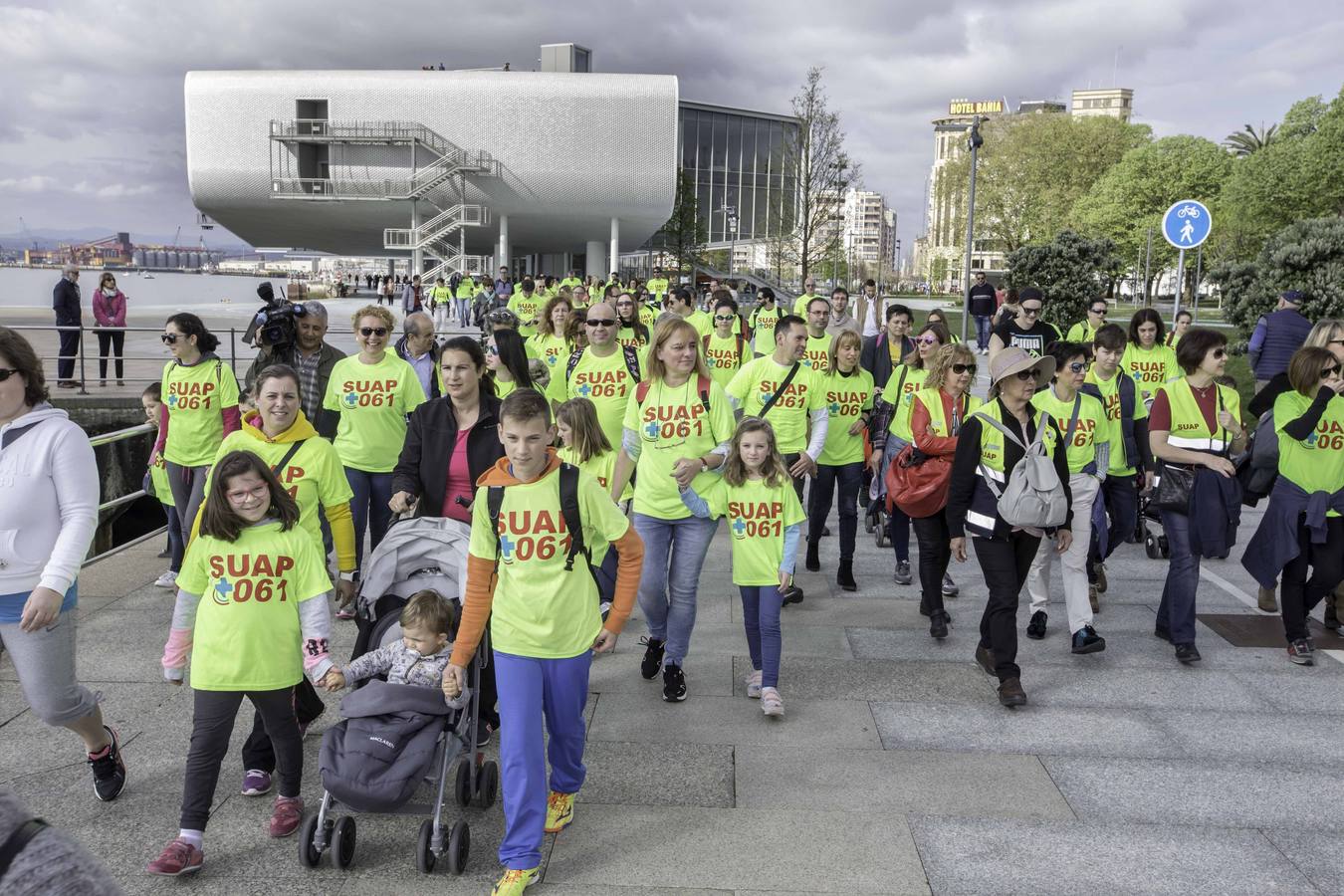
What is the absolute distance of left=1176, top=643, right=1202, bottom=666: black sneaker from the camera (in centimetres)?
619

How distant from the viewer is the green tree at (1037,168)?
62.8 meters

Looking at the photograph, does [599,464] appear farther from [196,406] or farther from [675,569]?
[196,406]

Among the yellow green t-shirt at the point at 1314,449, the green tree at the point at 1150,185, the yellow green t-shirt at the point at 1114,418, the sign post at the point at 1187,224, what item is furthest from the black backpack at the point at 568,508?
the green tree at the point at 1150,185

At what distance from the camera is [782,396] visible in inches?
284

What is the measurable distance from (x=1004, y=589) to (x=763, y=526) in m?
1.43

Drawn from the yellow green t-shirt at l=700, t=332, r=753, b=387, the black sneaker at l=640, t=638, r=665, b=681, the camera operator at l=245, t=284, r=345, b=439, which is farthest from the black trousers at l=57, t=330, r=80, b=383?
the black sneaker at l=640, t=638, r=665, b=681

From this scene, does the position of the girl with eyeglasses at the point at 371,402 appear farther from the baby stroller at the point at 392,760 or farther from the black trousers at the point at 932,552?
the black trousers at the point at 932,552

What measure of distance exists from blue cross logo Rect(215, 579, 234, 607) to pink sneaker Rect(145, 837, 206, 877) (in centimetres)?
89

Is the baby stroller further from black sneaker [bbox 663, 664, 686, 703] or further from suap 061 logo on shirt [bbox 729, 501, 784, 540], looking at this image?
suap 061 logo on shirt [bbox 729, 501, 784, 540]

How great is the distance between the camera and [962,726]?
17.2 ft

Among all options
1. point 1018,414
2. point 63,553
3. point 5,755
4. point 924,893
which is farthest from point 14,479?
point 1018,414

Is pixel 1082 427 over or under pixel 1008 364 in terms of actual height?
under

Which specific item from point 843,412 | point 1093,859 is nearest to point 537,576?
point 1093,859

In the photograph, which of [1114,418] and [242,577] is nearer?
[242,577]
